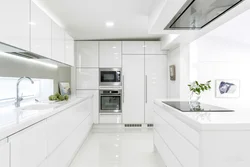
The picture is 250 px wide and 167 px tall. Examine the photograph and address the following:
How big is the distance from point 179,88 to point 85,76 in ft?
7.73

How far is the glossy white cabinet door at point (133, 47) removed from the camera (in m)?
5.14

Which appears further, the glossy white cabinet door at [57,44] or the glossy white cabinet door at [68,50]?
the glossy white cabinet door at [68,50]

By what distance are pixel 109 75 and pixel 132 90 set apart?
2.29 feet

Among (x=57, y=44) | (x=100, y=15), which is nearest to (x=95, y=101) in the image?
(x=57, y=44)

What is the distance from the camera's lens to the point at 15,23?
6.31ft

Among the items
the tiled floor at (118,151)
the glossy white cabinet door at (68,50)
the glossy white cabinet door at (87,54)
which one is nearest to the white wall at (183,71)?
the tiled floor at (118,151)

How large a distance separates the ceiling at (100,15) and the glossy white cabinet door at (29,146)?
189 centimetres

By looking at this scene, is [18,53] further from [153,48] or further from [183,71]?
[153,48]

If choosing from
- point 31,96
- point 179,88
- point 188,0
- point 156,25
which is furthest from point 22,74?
point 179,88

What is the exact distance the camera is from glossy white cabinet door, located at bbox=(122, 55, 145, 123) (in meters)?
5.15

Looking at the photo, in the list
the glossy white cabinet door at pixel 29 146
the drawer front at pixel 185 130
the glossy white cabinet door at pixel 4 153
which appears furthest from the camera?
the drawer front at pixel 185 130

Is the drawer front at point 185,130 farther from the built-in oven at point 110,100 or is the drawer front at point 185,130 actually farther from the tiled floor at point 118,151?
the built-in oven at point 110,100

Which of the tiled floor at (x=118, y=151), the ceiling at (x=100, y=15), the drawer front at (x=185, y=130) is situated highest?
the ceiling at (x=100, y=15)

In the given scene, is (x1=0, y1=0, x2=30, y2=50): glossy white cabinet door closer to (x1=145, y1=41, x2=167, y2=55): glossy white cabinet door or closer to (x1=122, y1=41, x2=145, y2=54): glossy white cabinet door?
(x1=122, y1=41, x2=145, y2=54): glossy white cabinet door
